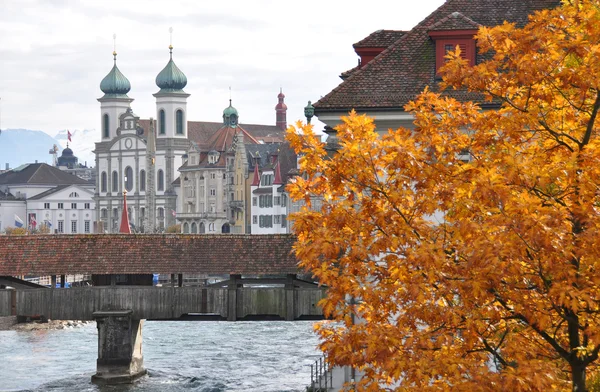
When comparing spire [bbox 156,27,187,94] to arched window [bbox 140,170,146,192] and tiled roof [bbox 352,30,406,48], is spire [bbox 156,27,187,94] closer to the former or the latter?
arched window [bbox 140,170,146,192]

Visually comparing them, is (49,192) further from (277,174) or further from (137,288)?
(137,288)

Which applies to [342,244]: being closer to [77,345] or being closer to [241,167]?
[77,345]

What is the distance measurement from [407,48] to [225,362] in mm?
16997

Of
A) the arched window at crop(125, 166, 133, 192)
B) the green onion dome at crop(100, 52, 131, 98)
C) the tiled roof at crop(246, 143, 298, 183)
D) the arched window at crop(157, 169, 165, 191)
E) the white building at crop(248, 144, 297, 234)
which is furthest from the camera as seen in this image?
the green onion dome at crop(100, 52, 131, 98)

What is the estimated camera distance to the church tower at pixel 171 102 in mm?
109125

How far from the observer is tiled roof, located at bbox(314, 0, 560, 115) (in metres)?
15.7

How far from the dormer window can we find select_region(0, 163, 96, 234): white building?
106 m

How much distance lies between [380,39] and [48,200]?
10751 centimetres

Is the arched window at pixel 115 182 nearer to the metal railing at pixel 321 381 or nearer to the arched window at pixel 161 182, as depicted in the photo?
the arched window at pixel 161 182

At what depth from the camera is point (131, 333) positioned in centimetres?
2700

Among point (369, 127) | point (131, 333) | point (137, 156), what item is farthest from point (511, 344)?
point (137, 156)

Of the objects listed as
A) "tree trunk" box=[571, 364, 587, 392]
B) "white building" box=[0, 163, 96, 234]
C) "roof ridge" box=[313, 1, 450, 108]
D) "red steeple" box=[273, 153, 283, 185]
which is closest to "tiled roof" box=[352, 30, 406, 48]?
"roof ridge" box=[313, 1, 450, 108]

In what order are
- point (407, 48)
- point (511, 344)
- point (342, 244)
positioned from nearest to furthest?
point (511, 344) → point (342, 244) → point (407, 48)

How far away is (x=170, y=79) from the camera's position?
111500 millimetres
